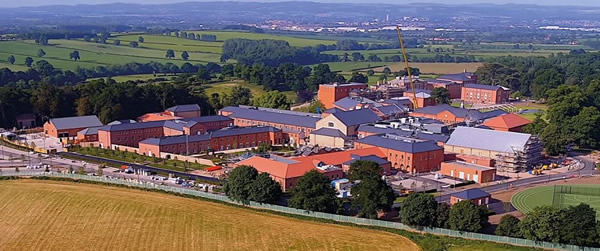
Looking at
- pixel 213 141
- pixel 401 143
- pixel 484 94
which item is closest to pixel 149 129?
pixel 213 141

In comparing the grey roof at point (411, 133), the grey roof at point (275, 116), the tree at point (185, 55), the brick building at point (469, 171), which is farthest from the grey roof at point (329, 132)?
the tree at point (185, 55)

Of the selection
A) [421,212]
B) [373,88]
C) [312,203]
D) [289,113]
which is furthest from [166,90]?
[421,212]

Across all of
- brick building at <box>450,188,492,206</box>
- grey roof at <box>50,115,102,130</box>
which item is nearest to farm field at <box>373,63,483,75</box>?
grey roof at <box>50,115,102,130</box>

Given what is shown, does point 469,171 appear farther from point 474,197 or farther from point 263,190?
point 263,190

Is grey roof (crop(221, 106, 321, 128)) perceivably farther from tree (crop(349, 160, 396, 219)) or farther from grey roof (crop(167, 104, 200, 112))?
tree (crop(349, 160, 396, 219))

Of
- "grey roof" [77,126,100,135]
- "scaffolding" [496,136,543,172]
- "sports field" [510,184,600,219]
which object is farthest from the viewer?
"grey roof" [77,126,100,135]
